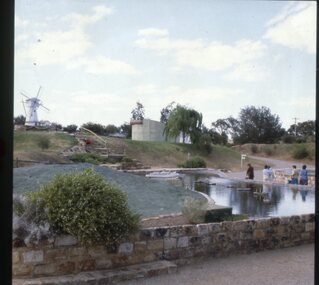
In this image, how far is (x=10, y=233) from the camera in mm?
546

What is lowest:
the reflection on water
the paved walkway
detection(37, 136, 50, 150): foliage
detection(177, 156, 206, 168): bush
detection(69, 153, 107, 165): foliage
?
the paved walkway

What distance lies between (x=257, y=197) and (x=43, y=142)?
6452 mm

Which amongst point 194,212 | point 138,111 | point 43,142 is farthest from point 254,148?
point 194,212

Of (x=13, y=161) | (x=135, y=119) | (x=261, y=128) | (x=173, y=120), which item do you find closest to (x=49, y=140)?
(x=135, y=119)

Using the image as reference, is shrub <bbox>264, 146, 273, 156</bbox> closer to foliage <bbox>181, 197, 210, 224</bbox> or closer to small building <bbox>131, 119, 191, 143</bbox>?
small building <bbox>131, 119, 191, 143</bbox>

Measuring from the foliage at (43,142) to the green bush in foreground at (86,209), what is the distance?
26.7 feet

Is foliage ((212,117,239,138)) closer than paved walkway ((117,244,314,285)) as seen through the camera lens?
No

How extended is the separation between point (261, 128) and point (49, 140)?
5.69 m

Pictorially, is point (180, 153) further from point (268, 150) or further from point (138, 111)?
point (138, 111)

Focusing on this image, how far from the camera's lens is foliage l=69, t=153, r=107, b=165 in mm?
9562

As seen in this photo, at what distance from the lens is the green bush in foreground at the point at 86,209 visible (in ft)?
8.46

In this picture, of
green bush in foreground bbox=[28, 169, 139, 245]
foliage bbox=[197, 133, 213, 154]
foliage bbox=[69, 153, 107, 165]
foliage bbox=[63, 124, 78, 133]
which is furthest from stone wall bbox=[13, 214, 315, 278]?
foliage bbox=[197, 133, 213, 154]

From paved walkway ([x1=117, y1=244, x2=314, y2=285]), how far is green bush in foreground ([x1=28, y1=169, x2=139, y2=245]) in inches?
13.6

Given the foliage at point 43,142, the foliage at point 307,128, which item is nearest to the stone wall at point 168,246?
the foliage at point 307,128
